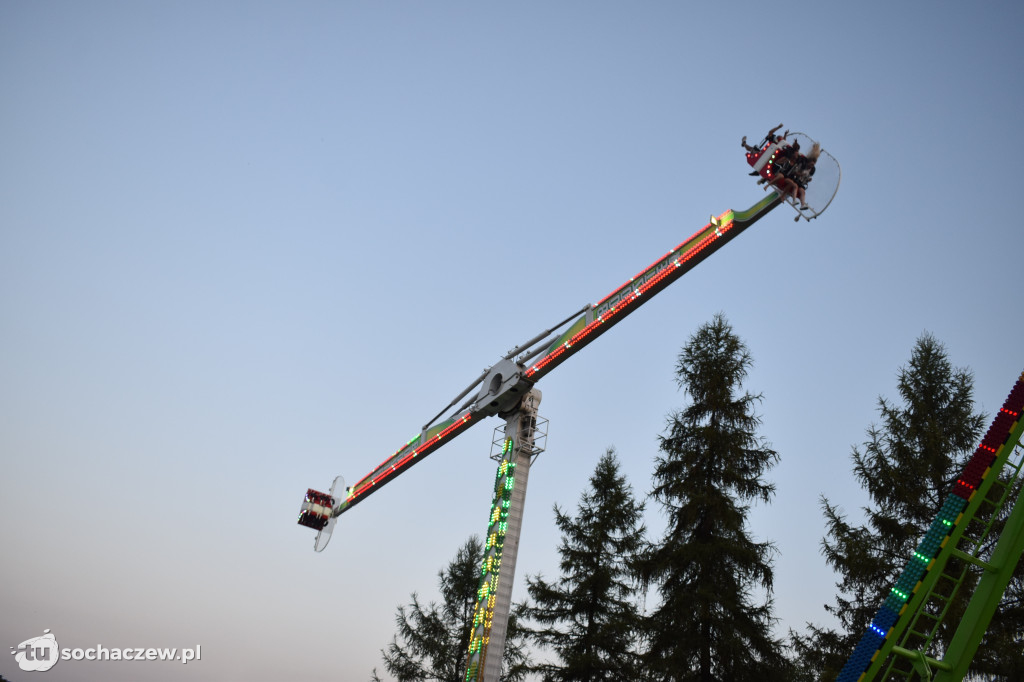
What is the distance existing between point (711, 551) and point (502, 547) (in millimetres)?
5194

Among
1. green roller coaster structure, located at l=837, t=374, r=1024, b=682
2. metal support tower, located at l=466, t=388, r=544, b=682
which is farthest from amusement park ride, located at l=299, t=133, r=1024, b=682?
green roller coaster structure, located at l=837, t=374, r=1024, b=682

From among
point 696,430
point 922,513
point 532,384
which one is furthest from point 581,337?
point 922,513

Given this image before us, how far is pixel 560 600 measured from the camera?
79.3 feet

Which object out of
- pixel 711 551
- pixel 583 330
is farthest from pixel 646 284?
pixel 711 551

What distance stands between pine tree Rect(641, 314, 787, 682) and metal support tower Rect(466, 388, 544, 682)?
3.53 meters

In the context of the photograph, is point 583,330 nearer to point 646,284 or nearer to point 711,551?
point 646,284

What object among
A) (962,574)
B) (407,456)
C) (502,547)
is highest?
(407,456)

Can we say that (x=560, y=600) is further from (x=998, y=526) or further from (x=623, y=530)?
(x=998, y=526)

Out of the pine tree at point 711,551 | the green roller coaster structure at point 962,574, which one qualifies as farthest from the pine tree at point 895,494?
the green roller coaster structure at point 962,574

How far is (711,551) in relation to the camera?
63.7ft

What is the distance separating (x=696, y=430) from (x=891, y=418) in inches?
194

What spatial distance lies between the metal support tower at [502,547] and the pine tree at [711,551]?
3533 mm

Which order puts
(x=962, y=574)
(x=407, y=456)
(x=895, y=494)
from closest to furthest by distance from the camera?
1. (x=962, y=574)
2. (x=895, y=494)
3. (x=407, y=456)

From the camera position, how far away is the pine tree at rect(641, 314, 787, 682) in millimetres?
18781
